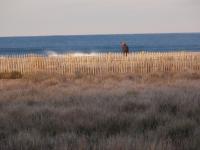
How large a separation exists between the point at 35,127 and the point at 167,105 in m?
3.35

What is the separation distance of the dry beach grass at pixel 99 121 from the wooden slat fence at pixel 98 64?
28.5 ft

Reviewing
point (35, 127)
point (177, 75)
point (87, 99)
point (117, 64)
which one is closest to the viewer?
point (35, 127)

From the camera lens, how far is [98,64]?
23484 millimetres

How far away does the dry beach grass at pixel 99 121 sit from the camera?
7.61 metres

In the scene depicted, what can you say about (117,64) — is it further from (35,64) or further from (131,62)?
(35,64)

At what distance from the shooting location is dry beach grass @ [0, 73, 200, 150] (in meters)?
7.61

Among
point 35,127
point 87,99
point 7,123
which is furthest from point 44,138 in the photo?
point 87,99

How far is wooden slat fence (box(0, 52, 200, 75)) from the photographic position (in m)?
23.4

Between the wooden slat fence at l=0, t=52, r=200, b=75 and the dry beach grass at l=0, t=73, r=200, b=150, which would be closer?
the dry beach grass at l=0, t=73, r=200, b=150

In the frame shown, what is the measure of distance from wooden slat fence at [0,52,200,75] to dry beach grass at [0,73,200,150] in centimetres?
868

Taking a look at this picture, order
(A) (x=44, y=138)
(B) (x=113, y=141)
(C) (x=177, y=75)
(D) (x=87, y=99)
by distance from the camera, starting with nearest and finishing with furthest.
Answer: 1. (B) (x=113, y=141)
2. (A) (x=44, y=138)
3. (D) (x=87, y=99)
4. (C) (x=177, y=75)

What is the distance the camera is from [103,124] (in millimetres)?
9359

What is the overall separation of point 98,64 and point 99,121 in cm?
1401

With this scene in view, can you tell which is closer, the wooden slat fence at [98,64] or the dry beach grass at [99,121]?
the dry beach grass at [99,121]
